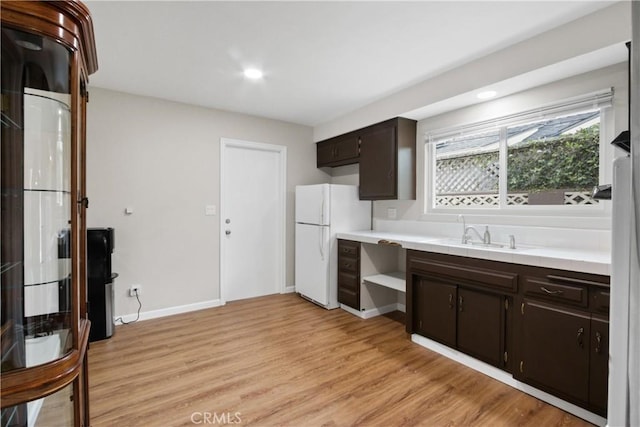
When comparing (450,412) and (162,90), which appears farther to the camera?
(162,90)

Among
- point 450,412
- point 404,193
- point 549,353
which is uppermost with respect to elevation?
point 404,193

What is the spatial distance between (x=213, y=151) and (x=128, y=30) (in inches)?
71.0

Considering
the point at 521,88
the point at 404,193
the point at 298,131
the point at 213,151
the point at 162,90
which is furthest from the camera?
the point at 298,131

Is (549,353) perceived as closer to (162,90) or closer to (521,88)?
(521,88)

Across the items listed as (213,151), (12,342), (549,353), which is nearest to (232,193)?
(213,151)

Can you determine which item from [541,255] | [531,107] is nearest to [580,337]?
[541,255]

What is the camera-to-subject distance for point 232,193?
4.11 m

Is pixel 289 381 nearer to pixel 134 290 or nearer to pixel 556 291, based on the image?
pixel 556 291

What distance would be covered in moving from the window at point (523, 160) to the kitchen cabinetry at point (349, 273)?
3.52 ft

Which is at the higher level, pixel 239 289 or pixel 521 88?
pixel 521 88

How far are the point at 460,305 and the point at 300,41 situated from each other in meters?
2.40

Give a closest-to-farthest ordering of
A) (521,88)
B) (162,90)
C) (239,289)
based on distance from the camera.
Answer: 1. (521,88)
2. (162,90)
3. (239,289)

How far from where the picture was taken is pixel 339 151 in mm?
4301

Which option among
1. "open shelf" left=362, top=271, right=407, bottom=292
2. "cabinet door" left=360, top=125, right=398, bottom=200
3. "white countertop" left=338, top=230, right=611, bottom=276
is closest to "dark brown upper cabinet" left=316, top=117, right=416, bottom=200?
"cabinet door" left=360, top=125, right=398, bottom=200
